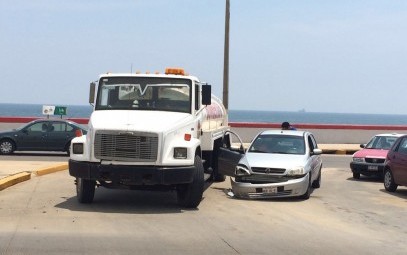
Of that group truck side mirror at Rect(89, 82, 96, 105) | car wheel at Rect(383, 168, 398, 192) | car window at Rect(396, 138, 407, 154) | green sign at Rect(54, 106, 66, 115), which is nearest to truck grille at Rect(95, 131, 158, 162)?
truck side mirror at Rect(89, 82, 96, 105)

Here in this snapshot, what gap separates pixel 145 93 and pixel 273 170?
326cm

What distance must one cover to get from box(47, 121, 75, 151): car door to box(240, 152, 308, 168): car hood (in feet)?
40.2

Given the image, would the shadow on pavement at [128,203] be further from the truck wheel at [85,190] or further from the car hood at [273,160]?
the car hood at [273,160]

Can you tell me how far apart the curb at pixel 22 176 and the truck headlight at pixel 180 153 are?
14.8 feet

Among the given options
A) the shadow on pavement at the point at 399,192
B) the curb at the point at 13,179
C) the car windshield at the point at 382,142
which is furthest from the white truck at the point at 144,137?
the car windshield at the point at 382,142

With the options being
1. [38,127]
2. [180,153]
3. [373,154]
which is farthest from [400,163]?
[38,127]

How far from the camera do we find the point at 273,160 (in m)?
14.6

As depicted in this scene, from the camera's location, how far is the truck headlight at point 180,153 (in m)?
12.2

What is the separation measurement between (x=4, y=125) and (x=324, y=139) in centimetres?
1748

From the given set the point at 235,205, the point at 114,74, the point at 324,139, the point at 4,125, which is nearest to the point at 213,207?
the point at 235,205

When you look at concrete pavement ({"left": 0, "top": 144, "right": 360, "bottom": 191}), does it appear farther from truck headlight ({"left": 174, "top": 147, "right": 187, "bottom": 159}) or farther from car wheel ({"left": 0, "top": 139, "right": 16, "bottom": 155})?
car wheel ({"left": 0, "top": 139, "right": 16, "bottom": 155})

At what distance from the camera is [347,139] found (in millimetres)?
37781

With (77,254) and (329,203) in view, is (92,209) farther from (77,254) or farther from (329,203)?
(329,203)

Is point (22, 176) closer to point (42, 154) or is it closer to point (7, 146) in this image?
point (7, 146)
